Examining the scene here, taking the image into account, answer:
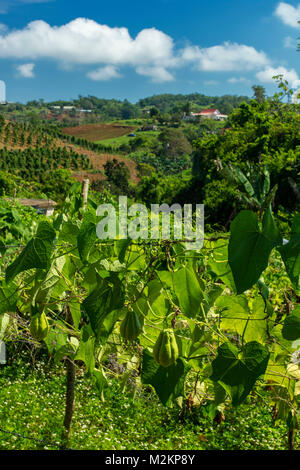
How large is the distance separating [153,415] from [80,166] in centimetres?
2788

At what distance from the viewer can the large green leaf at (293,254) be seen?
1.19 ft

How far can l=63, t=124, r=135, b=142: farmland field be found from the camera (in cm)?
4844

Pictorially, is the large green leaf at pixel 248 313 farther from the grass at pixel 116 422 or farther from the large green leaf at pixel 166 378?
the grass at pixel 116 422

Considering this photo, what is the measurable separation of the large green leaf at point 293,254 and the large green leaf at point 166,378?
9.8 inches

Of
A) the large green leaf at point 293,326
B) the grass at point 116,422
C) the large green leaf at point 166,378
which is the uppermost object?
the large green leaf at point 293,326

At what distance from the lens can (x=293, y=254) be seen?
0.37 metres

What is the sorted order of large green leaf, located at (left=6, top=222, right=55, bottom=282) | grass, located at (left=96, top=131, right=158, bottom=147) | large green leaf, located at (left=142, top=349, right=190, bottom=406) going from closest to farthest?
large green leaf, located at (left=6, top=222, right=55, bottom=282)
large green leaf, located at (left=142, top=349, right=190, bottom=406)
grass, located at (left=96, top=131, right=158, bottom=147)

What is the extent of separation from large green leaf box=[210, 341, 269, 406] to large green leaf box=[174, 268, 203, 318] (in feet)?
0.21

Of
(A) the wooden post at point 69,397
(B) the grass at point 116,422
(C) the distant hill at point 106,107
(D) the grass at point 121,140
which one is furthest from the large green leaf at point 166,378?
(C) the distant hill at point 106,107

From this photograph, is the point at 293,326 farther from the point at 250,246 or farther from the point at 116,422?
the point at 116,422

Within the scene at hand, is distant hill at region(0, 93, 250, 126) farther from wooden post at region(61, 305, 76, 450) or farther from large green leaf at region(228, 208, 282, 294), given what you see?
large green leaf at region(228, 208, 282, 294)

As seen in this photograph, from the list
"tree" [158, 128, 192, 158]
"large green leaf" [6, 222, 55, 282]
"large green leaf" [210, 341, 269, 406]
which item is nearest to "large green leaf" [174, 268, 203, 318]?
"large green leaf" [210, 341, 269, 406]
